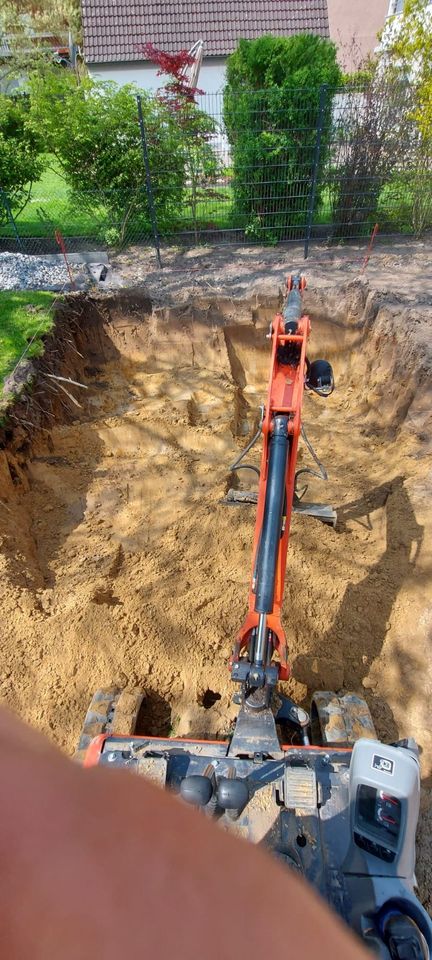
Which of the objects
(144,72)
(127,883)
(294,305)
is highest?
(144,72)

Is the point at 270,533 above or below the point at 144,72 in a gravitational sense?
below

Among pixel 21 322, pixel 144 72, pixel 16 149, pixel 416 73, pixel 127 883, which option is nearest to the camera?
pixel 127 883

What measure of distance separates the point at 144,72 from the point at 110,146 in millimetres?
9627

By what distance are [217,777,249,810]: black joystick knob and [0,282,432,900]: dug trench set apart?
1.24m

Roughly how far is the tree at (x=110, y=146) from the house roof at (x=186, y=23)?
8.45 metres

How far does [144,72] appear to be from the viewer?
1542cm

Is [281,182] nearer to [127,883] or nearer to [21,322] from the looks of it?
[21,322]

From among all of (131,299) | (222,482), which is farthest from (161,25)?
(222,482)

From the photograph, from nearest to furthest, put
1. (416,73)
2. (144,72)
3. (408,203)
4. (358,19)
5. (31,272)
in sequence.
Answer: (31,272) < (416,73) < (408,203) < (144,72) < (358,19)

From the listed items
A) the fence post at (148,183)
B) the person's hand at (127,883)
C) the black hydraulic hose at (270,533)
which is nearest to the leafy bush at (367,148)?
the fence post at (148,183)

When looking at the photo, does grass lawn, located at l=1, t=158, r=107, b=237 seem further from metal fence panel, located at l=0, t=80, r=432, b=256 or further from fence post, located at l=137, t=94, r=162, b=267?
fence post, located at l=137, t=94, r=162, b=267

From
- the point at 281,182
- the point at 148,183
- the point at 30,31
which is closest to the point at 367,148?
the point at 281,182

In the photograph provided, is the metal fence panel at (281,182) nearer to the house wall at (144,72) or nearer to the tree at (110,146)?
the tree at (110,146)

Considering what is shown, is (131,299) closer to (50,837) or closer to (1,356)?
(1,356)
